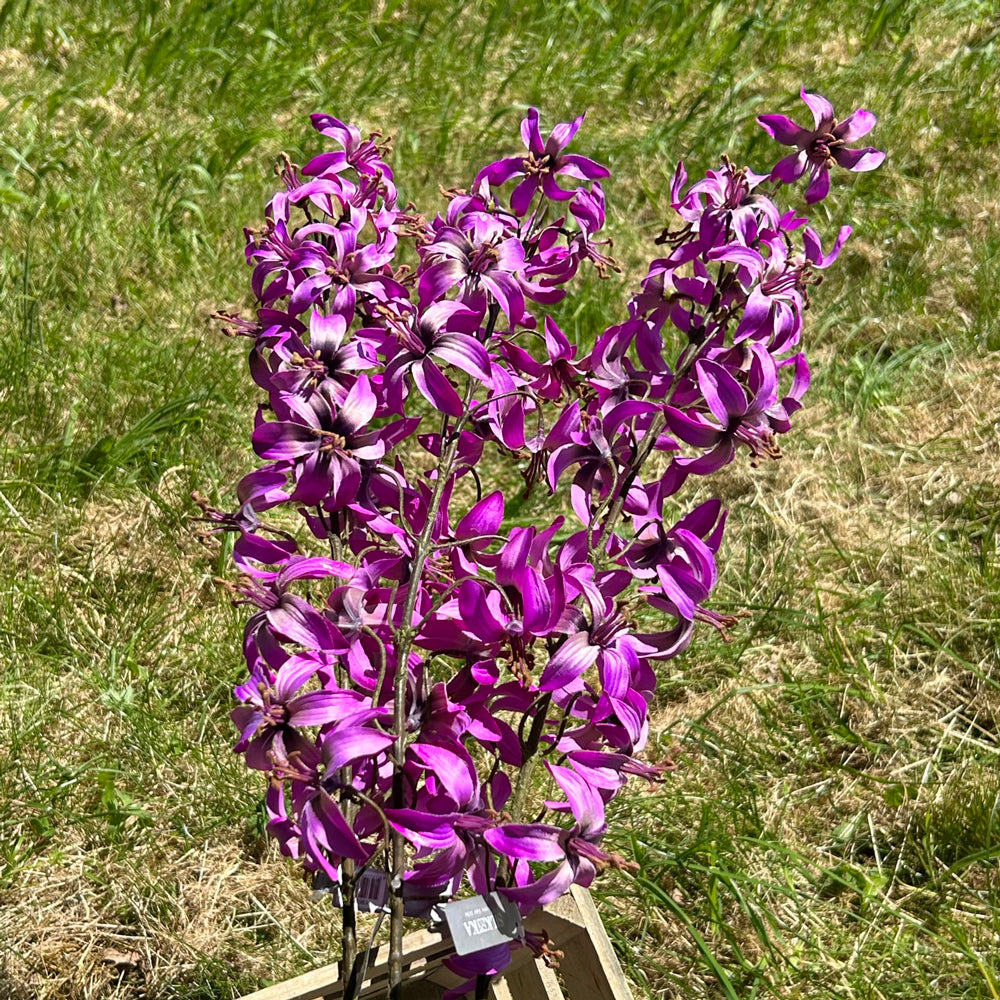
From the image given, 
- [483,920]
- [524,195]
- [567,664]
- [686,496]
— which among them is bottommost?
[686,496]

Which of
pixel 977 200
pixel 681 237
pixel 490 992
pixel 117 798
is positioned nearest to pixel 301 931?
pixel 117 798

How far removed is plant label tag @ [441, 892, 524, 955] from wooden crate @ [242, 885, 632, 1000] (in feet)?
0.97

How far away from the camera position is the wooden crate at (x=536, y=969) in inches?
58.4

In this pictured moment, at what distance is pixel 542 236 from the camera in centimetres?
140

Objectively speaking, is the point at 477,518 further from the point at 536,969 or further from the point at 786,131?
the point at 536,969

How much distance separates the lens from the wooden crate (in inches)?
58.4

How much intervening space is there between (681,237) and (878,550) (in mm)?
1997

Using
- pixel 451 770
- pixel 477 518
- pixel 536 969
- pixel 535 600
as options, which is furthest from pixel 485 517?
pixel 536 969

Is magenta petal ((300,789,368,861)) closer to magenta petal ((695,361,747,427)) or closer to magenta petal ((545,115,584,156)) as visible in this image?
magenta petal ((695,361,747,427))

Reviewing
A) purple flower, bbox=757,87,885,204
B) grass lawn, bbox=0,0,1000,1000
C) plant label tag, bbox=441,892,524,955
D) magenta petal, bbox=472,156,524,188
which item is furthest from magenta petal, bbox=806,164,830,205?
grass lawn, bbox=0,0,1000,1000

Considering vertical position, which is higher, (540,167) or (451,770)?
(540,167)

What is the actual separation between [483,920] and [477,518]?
0.41m

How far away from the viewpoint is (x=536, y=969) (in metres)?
1.59

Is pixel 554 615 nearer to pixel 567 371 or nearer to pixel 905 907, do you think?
pixel 567 371
